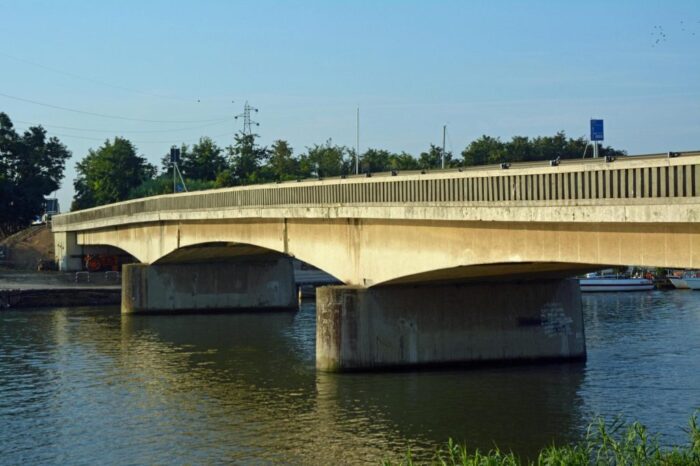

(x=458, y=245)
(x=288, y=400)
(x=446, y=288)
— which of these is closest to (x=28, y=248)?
(x=446, y=288)

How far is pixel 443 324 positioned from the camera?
45.0 meters

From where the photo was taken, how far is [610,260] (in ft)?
103

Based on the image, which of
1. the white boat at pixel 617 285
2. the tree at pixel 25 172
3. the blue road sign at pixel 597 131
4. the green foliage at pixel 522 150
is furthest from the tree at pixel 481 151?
the blue road sign at pixel 597 131

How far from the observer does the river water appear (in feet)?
109

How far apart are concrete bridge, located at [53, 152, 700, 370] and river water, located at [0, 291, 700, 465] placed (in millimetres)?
1481

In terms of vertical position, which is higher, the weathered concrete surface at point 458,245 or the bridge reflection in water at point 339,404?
the weathered concrete surface at point 458,245

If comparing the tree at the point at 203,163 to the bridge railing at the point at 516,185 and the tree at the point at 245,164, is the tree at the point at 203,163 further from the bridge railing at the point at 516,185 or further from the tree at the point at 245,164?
the bridge railing at the point at 516,185

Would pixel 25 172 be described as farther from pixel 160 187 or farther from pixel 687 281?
pixel 687 281

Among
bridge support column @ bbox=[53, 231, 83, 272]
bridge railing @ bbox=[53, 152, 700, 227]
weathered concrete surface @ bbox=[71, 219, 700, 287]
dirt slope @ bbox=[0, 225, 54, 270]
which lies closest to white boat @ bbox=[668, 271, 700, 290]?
weathered concrete surface @ bbox=[71, 219, 700, 287]

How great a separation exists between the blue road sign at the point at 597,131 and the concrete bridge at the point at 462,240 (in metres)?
2.05

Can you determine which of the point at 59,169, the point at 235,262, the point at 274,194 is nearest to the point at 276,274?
the point at 235,262

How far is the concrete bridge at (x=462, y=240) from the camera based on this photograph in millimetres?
29391

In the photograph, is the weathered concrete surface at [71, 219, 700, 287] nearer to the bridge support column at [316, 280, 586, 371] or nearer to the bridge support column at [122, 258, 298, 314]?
the bridge support column at [316, 280, 586, 371]

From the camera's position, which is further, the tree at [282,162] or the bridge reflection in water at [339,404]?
the tree at [282,162]
